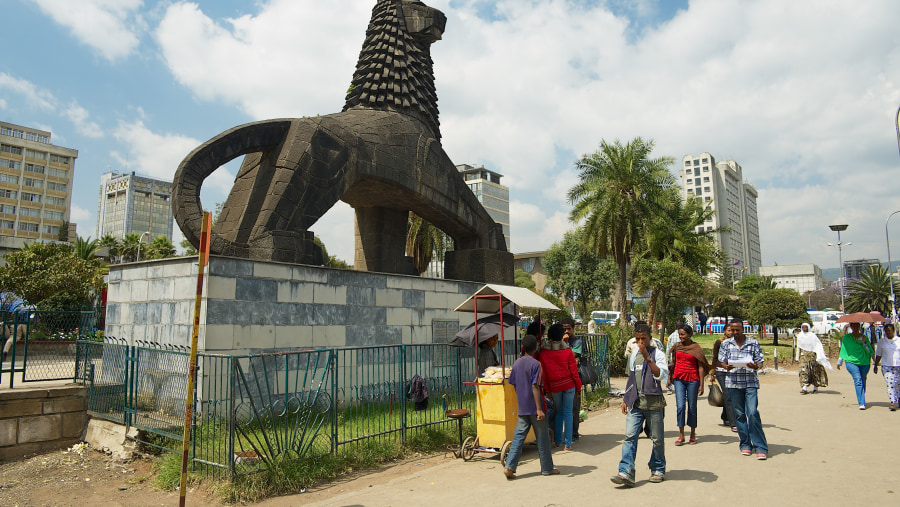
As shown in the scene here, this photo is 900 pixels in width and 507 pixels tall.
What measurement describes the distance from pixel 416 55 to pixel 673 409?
8730mm

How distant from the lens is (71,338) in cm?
1159

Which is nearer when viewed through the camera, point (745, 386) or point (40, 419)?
point (745, 386)

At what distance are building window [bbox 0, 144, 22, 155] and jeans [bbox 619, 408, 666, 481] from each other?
78309 millimetres

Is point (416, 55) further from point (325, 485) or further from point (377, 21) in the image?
point (325, 485)

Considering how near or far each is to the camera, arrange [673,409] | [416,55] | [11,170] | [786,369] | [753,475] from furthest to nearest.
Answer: [11,170] < [786,369] < [416,55] < [673,409] < [753,475]

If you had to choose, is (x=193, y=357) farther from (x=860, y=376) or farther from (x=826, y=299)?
(x=826, y=299)

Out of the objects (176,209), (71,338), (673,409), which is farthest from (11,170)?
(673,409)

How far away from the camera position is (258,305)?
8492mm

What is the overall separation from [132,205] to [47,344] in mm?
129808

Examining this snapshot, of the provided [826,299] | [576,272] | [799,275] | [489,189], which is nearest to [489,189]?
[489,189]

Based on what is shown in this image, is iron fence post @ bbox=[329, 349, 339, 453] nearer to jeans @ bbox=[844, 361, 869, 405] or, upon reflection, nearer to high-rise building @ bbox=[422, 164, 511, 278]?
jeans @ bbox=[844, 361, 869, 405]

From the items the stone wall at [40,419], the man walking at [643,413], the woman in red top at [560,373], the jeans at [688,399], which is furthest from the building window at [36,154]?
the man walking at [643,413]

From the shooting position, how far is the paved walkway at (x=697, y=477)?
5.36 m

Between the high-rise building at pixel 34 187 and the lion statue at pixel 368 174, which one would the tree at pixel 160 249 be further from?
the lion statue at pixel 368 174
